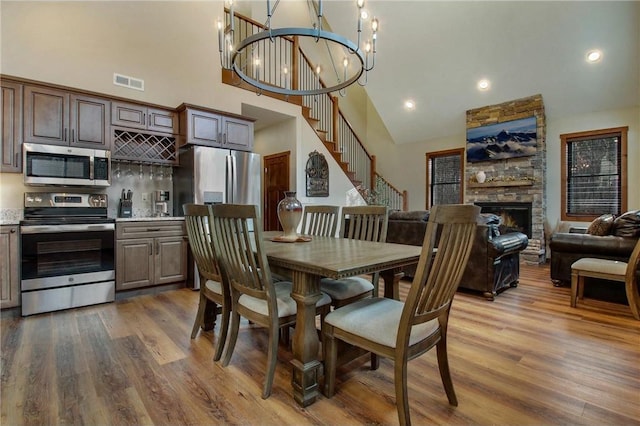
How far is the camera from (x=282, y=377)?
77.0 inches

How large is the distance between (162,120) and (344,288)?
3.28 meters

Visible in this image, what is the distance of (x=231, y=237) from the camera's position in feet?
5.99

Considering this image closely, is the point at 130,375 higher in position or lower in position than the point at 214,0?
lower

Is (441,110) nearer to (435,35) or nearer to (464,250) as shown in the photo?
(435,35)

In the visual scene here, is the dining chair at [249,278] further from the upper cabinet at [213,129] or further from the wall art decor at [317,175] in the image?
the wall art decor at [317,175]

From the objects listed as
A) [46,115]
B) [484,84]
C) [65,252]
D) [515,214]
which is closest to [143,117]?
[46,115]

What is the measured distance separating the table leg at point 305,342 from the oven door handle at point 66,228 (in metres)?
2.65

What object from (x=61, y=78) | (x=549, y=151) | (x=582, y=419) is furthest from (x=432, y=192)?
(x=61, y=78)

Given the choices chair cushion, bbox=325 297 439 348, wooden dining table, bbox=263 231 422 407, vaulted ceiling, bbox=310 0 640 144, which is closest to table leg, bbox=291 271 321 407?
wooden dining table, bbox=263 231 422 407

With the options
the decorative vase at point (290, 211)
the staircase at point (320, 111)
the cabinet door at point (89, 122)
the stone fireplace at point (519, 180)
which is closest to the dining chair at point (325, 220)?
the decorative vase at point (290, 211)

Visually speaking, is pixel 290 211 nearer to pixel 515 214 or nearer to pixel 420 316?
pixel 420 316

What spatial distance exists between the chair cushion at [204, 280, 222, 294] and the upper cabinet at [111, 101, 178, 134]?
8.08ft

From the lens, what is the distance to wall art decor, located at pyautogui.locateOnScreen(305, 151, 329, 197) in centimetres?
609

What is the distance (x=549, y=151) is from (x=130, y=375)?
7.32 meters
